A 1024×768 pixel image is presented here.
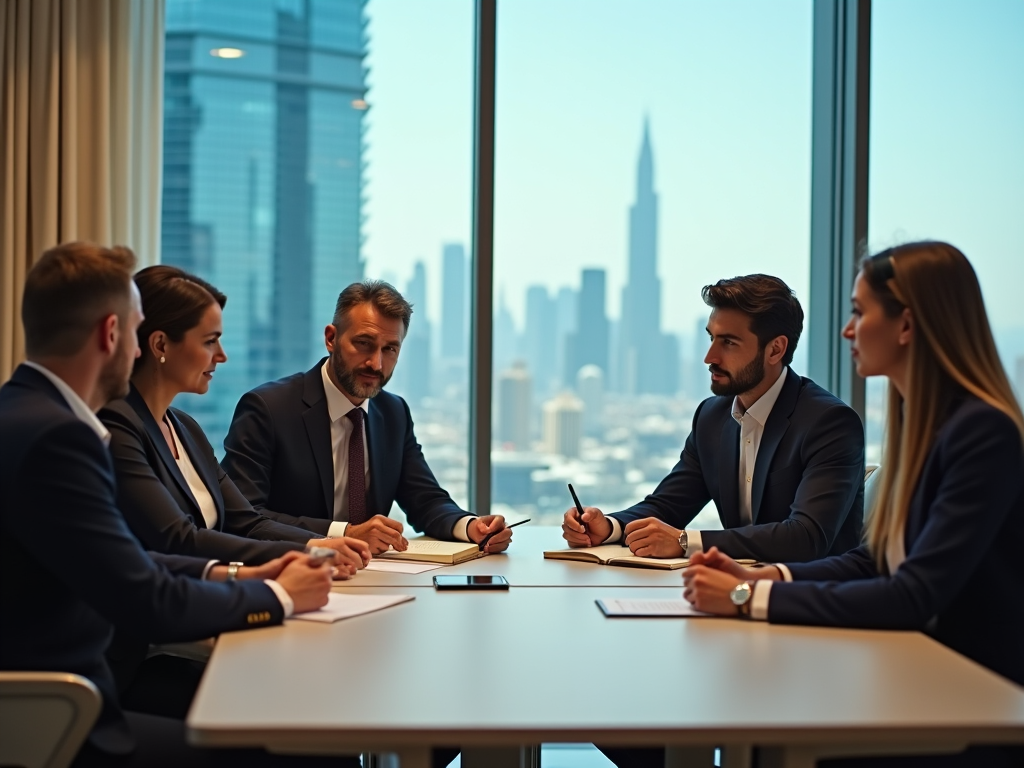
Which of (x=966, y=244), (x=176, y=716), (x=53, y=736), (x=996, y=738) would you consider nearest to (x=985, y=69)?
(x=966, y=244)

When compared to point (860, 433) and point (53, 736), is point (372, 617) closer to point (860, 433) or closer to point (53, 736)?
point (53, 736)

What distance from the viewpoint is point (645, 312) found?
4781 mm

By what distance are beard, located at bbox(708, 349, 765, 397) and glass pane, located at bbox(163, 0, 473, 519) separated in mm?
1580

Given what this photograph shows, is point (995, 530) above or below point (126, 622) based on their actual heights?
above

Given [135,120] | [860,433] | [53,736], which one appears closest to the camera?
[53,736]

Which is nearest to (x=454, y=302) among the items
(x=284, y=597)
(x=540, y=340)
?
(x=540, y=340)

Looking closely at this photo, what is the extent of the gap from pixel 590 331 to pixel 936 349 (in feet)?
8.68

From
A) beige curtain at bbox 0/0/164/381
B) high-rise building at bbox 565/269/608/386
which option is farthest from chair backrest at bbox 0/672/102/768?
high-rise building at bbox 565/269/608/386

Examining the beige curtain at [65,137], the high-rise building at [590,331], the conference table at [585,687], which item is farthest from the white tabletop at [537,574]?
the beige curtain at [65,137]

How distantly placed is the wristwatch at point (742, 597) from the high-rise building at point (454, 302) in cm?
259

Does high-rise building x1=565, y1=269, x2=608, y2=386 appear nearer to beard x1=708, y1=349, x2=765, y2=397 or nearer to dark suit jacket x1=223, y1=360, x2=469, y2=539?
dark suit jacket x1=223, y1=360, x2=469, y2=539

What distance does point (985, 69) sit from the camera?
4910 mm

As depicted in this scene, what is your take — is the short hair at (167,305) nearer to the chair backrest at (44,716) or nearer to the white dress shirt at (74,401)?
the white dress shirt at (74,401)

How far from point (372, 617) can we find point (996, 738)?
1193 millimetres
